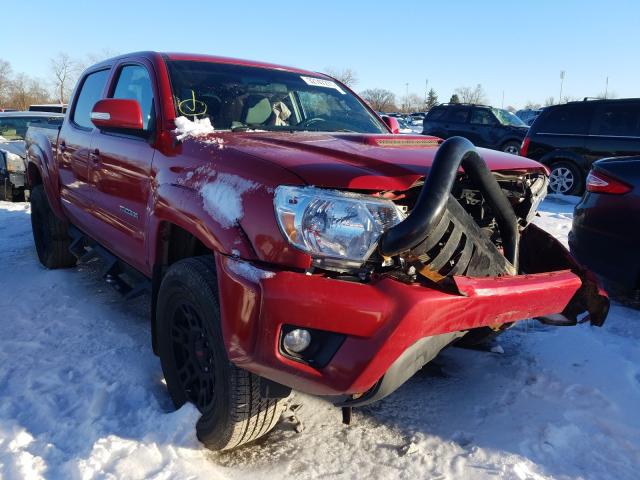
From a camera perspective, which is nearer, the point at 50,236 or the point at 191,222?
the point at 191,222

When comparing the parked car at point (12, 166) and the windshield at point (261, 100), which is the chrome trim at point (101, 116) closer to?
the windshield at point (261, 100)

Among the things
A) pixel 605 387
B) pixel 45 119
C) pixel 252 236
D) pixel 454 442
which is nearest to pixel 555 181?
pixel 605 387

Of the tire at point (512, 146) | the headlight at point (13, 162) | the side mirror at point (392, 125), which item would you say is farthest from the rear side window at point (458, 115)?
the side mirror at point (392, 125)

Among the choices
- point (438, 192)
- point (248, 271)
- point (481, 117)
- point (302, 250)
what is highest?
point (481, 117)

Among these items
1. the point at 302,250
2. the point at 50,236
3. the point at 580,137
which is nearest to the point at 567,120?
the point at 580,137

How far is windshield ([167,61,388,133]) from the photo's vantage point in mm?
2977

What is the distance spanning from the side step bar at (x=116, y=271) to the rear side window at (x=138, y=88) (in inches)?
36.7

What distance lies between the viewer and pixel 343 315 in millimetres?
1821

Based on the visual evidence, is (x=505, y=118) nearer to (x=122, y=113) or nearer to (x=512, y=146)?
(x=512, y=146)

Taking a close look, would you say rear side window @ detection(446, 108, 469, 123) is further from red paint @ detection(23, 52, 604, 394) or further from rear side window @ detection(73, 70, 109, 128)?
Answer: red paint @ detection(23, 52, 604, 394)

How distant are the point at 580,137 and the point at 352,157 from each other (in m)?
8.63

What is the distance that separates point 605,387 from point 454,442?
39.2 inches

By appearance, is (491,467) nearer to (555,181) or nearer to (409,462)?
(409,462)

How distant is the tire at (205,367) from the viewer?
2.17 m
